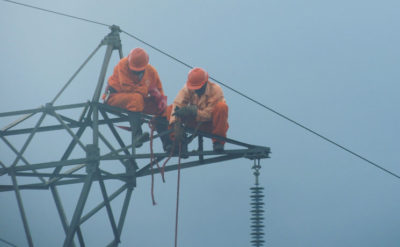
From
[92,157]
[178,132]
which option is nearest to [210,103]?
[178,132]

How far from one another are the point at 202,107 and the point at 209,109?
210 mm

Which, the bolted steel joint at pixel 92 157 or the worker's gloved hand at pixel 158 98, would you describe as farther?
the worker's gloved hand at pixel 158 98

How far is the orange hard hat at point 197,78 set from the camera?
13.4 metres

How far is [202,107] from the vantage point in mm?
13461

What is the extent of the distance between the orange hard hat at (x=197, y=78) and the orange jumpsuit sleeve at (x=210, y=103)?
0.72 feet

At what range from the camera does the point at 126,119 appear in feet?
46.2

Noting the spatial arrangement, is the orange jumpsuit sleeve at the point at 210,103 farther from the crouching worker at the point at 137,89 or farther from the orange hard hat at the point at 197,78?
the crouching worker at the point at 137,89

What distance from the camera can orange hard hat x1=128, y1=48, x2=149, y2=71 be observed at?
46.2 feet

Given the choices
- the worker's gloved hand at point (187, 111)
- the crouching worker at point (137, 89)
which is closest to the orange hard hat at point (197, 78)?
the worker's gloved hand at point (187, 111)

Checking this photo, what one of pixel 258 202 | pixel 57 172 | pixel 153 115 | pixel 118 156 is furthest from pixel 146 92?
pixel 258 202

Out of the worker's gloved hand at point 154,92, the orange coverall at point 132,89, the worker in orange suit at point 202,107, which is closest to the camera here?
the worker in orange suit at point 202,107

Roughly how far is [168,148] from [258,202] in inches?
95.5

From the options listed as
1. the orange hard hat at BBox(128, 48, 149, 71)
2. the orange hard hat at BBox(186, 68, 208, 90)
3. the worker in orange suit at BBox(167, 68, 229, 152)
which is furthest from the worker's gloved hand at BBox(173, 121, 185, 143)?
the orange hard hat at BBox(128, 48, 149, 71)

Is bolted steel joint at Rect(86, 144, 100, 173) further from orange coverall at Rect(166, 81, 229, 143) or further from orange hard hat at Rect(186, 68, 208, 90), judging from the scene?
orange hard hat at Rect(186, 68, 208, 90)
